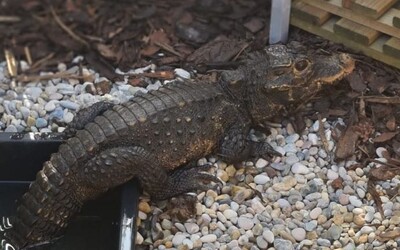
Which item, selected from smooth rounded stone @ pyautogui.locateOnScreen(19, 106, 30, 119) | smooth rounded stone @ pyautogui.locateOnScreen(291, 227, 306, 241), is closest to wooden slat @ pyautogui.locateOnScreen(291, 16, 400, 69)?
smooth rounded stone @ pyautogui.locateOnScreen(291, 227, 306, 241)

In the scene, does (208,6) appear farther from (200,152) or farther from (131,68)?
(200,152)

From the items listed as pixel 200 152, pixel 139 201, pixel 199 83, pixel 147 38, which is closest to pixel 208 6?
pixel 147 38

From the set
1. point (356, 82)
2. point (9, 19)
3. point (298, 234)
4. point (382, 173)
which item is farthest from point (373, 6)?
point (9, 19)

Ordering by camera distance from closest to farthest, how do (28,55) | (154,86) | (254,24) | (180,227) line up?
(180,227)
(154,86)
(254,24)
(28,55)

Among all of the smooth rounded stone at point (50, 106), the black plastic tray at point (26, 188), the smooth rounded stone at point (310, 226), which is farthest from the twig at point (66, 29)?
the smooth rounded stone at point (310, 226)

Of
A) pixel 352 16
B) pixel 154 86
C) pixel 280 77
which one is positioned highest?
pixel 352 16

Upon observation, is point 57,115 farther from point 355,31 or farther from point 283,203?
point 355,31

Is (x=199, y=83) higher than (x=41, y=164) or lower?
higher
